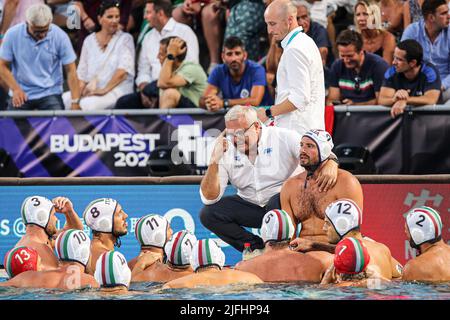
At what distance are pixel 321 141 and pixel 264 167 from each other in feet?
3.30

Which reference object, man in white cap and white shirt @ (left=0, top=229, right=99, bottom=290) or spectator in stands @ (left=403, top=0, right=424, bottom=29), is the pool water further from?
spectator in stands @ (left=403, top=0, right=424, bottom=29)

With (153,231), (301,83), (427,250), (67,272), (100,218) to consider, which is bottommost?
(67,272)

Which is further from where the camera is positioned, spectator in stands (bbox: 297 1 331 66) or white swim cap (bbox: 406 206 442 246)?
spectator in stands (bbox: 297 1 331 66)

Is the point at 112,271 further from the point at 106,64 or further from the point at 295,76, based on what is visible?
the point at 106,64

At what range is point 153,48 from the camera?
15.0 metres

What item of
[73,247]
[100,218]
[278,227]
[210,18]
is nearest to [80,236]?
[73,247]

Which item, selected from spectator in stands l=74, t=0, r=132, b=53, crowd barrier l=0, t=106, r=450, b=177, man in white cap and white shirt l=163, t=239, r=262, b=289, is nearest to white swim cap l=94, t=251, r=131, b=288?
man in white cap and white shirt l=163, t=239, r=262, b=289

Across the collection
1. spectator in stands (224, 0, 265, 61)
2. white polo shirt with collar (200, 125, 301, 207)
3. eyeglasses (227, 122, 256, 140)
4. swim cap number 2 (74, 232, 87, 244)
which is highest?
spectator in stands (224, 0, 265, 61)

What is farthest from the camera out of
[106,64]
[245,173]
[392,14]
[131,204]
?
[106,64]

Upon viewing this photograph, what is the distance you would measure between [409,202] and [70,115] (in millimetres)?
4504

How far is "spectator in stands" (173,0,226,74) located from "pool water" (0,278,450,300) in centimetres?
549

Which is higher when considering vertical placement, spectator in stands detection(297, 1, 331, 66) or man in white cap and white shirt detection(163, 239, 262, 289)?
spectator in stands detection(297, 1, 331, 66)

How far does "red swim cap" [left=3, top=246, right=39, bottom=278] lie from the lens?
1070 centimetres

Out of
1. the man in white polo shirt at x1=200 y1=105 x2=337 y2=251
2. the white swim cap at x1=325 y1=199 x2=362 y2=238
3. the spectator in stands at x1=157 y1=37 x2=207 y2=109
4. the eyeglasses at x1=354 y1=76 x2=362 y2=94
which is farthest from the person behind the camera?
the spectator in stands at x1=157 y1=37 x2=207 y2=109
